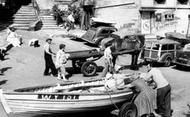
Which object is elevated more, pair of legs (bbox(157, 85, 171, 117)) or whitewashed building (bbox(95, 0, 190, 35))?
whitewashed building (bbox(95, 0, 190, 35))

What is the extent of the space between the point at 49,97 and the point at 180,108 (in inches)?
230

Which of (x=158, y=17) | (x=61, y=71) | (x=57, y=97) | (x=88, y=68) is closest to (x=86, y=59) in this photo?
(x=88, y=68)

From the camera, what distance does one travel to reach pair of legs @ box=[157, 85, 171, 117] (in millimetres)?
11211

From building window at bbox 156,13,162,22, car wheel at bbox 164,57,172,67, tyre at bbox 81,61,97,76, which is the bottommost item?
car wheel at bbox 164,57,172,67

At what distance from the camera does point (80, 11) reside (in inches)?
1170

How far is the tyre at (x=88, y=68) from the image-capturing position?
16603mm

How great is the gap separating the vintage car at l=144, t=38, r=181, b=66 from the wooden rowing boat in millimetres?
8875

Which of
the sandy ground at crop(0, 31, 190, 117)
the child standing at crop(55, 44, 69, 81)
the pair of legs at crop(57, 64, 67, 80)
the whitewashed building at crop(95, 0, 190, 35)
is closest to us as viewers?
the sandy ground at crop(0, 31, 190, 117)

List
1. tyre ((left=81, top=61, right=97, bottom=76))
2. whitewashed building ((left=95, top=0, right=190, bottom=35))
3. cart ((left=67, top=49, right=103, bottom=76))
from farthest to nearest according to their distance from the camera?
1. whitewashed building ((left=95, top=0, right=190, bottom=35))
2. tyre ((left=81, top=61, right=97, bottom=76))
3. cart ((left=67, top=49, right=103, bottom=76))

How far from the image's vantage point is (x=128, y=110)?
10953 mm

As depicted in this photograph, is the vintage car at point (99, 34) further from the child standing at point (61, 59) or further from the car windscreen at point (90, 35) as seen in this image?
the child standing at point (61, 59)

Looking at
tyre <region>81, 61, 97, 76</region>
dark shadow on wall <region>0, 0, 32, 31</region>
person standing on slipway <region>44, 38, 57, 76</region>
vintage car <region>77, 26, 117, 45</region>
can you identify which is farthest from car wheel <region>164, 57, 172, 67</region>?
dark shadow on wall <region>0, 0, 32, 31</region>

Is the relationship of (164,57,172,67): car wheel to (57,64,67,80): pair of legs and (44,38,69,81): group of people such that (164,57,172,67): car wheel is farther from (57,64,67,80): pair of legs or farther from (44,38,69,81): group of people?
(57,64,67,80): pair of legs

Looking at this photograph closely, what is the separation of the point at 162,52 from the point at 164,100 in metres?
8.76
